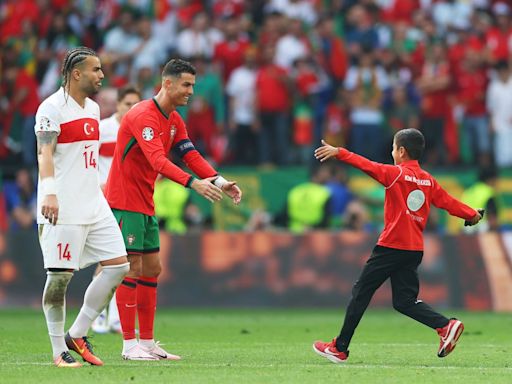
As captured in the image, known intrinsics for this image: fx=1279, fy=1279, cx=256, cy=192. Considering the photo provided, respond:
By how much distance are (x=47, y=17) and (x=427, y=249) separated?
931cm

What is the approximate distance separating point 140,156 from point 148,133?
1.24 ft

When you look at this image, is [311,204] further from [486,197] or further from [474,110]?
[474,110]

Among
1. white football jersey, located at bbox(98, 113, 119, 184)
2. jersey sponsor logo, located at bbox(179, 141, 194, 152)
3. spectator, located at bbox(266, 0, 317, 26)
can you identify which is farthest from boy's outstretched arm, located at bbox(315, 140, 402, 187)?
spectator, located at bbox(266, 0, 317, 26)

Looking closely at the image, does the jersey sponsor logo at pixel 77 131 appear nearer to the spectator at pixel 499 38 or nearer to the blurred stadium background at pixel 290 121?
the blurred stadium background at pixel 290 121

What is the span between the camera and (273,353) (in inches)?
467

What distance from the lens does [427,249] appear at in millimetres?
19328

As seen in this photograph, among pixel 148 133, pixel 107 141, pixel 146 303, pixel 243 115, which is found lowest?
pixel 146 303

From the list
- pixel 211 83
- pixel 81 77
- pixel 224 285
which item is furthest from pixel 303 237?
pixel 81 77

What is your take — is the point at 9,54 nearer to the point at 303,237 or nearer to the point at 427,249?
the point at 303,237

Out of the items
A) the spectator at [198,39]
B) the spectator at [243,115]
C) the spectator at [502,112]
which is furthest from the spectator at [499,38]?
the spectator at [198,39]

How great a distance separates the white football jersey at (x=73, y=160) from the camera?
10.1 meters

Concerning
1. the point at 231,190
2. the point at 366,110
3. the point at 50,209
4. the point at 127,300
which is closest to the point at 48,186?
the point at 50,209

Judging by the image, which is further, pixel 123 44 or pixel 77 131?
pixel 123 44

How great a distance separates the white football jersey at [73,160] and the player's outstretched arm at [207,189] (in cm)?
82
